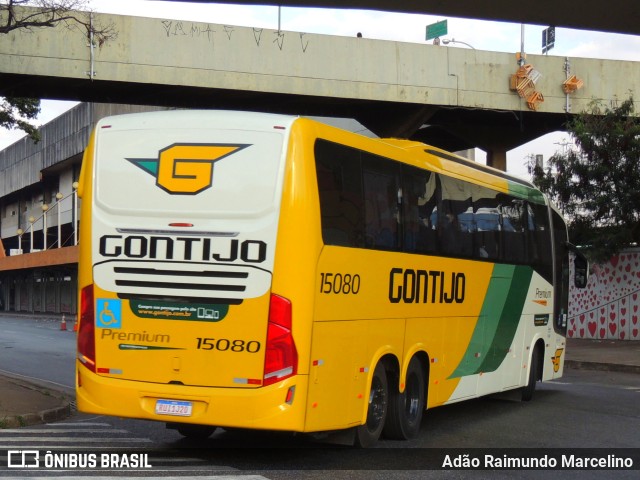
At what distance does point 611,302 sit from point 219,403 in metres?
21.8

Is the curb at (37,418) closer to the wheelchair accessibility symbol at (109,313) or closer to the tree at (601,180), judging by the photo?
the wheelchair accessibility symbol at (109,313)

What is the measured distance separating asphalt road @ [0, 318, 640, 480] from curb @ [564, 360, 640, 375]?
556cm

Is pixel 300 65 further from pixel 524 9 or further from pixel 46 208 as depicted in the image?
pixel 46 208

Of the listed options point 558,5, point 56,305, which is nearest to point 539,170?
point 558,5

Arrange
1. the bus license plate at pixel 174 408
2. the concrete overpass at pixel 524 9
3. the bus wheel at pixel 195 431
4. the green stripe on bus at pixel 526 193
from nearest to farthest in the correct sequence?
the bus license plate at pixel 174 408
the bus wheel at pixel 195 431
the concrete overpass at pixel 524 9
the green stripe on bus at pixel 526 193

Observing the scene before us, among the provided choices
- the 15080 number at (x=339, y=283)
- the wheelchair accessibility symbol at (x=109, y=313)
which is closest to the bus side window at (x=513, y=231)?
the 15080 number at (x=339, y=283)

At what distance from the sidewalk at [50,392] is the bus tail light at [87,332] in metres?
2.85

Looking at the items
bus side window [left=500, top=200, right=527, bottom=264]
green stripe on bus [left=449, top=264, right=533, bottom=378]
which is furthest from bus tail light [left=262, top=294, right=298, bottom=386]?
bus side window [left=500, top=200, right=527, bottom=264]

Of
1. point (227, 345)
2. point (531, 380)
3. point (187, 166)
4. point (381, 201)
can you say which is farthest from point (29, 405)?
point (531, 380)

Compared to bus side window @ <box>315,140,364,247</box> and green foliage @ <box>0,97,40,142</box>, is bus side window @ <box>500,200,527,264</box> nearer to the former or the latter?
bus side window @ <box>315,140,364,247</box>

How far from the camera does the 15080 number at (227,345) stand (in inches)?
331

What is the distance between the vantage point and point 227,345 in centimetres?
848

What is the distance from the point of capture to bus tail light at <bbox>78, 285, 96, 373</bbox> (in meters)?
8.99

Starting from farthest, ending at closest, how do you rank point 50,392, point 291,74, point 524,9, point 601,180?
point 601,180
point 291,74
point 50,392
point 524,9
